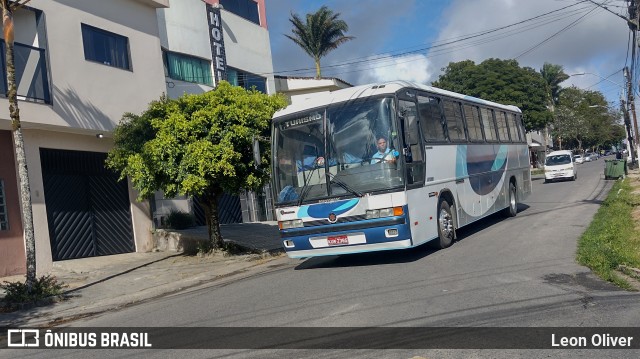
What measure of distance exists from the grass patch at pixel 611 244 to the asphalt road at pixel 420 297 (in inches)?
9.1

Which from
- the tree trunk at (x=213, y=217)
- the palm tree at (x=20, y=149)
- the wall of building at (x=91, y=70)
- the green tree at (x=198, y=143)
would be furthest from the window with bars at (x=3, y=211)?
the tree trunk at (x=213, y=217)

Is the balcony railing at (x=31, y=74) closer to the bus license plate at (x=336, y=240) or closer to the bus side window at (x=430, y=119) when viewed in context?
the bus license plate at (x=336, y=240)

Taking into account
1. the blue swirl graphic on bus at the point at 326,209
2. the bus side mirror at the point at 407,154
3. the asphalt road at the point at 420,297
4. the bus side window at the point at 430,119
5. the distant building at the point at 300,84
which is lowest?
the asphalt road at the point at 420,297

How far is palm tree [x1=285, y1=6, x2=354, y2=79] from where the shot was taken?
3806 centimetres

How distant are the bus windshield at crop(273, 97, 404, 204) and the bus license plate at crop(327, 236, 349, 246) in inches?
29.2

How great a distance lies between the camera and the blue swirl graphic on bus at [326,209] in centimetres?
1013

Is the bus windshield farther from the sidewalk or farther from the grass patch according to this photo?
the grass patch

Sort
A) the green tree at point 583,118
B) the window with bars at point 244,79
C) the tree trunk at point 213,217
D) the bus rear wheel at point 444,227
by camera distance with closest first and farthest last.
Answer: the bus rear wheel at point 444,227
the tree trunk at point 213,217
the window with bars at point 244,79
the green tree at point 583,118

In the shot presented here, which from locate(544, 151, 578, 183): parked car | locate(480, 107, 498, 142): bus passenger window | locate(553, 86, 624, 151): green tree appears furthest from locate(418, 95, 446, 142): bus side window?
locate(553, 86, 624, 151): green tree

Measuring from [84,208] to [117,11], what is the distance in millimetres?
5751

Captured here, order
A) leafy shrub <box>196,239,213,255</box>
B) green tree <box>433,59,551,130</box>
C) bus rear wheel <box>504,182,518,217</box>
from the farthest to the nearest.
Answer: green tree <box>433,59,551,130</box>
bus rear wheel <box>504,182,518,217</box>
leafy shrub <box>196,239,213,255</box>

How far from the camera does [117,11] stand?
16.7 meters

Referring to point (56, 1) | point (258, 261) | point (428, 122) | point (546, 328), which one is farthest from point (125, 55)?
point (546, 328)

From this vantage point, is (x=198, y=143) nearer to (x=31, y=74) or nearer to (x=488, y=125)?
(x=31, y=74)
